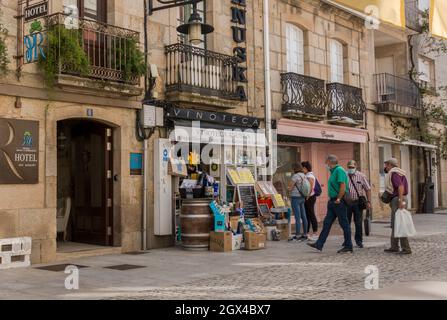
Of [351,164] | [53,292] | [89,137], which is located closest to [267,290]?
[53,292]

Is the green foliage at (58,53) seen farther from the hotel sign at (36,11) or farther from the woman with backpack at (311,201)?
the woman with backpack at (311,201)

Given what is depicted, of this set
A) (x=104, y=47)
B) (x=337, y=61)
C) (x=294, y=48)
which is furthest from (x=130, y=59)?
(x=337, y=61)

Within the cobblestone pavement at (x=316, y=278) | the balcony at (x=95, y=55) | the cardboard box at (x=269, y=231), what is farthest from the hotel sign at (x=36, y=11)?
the cardboard box at (x=269, y=231)

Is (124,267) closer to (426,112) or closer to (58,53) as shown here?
(58,53)

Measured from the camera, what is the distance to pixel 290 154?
16703 millimetres

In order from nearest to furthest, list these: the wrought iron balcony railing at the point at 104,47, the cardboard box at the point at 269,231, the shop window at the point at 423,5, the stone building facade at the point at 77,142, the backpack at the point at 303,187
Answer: the stone building facade at the point at 77,142 → the wrought iron balcony railing at the point at 104,47 → the backpack at the point at 303,187 → the cardboard box at the point at 269,231 → the shop window at the point at 423,5

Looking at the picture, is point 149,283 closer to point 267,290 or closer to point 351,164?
point 267,290

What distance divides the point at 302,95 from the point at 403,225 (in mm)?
6680

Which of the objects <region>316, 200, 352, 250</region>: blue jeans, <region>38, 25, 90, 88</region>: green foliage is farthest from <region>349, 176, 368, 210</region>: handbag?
<region>38, 25, 90, 88</region>: green foliage

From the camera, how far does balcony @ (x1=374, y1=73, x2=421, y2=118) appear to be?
747 inches

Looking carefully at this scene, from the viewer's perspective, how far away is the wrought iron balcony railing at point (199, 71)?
1176 centimetres

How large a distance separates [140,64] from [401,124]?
41.5ft

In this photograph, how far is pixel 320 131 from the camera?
626 inches

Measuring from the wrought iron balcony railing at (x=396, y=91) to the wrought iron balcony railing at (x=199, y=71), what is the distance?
7830mm
